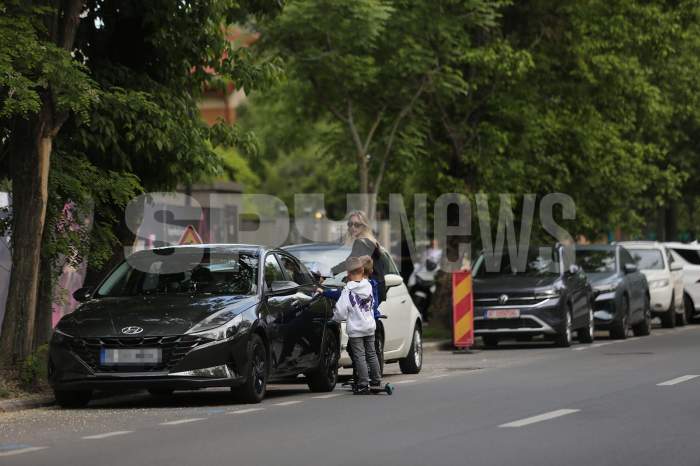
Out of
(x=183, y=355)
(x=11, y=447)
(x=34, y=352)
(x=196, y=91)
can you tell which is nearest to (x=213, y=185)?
(x=196, y=91)

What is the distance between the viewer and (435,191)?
30.7m

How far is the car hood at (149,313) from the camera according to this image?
Result: 13938 mm

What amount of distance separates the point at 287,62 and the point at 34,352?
39.9ft

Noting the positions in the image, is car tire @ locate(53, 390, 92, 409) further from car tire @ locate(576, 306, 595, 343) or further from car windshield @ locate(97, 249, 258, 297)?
A: car tire @ locate(576, 306, 595, 343)

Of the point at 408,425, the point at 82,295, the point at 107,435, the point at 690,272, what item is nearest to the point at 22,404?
the point at 82,295

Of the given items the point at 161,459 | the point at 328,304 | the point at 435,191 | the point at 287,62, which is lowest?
the point at 161,459

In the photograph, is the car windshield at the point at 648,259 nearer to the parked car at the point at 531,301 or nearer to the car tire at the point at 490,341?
the car tire at the point at 490,341

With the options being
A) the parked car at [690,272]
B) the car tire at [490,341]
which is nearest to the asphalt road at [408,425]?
the car tire at [490,341]

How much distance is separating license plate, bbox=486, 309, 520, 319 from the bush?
10.6 m

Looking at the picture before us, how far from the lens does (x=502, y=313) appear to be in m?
25.0

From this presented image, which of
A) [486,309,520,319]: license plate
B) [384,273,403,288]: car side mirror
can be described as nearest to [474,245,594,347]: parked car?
[486,309,520,319]: license plate

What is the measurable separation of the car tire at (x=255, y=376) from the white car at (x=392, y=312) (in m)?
3.28

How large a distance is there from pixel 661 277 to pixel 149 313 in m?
20.5

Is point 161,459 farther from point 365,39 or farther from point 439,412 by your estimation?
point 365,39
